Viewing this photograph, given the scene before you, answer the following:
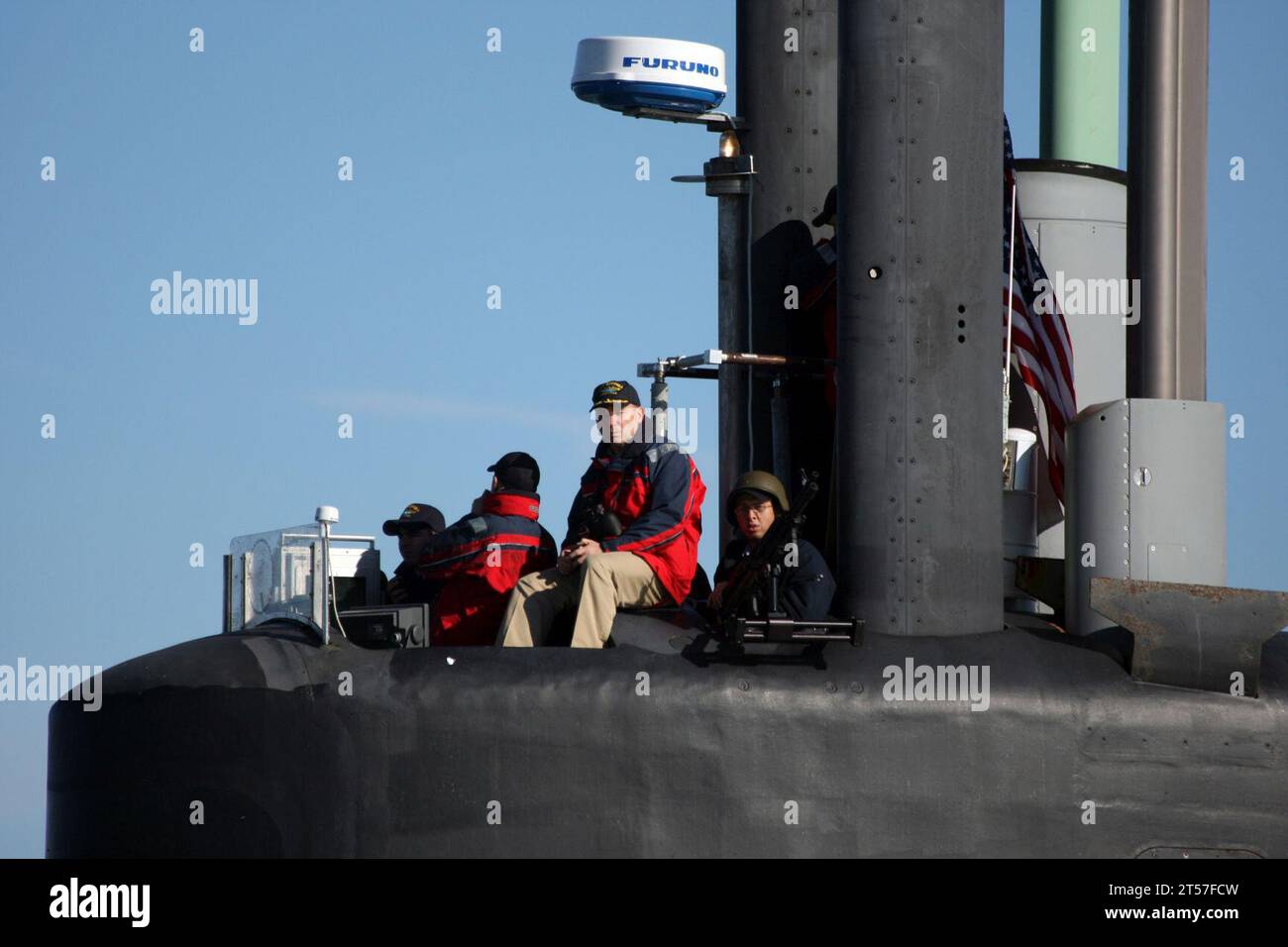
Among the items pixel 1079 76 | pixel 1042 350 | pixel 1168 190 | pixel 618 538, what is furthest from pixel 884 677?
pixel 1079 76

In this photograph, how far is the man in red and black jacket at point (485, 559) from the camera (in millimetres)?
Answer: 9883

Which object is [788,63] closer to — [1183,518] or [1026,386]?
[1026,386]

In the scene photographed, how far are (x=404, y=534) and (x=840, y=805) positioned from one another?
413 centimetres

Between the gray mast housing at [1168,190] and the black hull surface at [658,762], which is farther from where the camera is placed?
the gray mast housing at [1168,190]

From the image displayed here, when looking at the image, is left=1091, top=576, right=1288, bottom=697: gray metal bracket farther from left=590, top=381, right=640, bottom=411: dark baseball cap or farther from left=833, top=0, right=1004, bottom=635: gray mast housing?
left=590, top=381, right=640, bottom=411: dark baseball cap

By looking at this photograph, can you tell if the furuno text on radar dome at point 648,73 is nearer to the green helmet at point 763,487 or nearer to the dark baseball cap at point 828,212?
the dark baseball cap at point 828,212

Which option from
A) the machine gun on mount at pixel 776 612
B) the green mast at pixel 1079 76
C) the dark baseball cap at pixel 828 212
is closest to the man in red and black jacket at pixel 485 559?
the machine gun on mount at pixel 776 612

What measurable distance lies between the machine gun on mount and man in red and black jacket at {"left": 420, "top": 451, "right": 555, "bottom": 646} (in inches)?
62.3

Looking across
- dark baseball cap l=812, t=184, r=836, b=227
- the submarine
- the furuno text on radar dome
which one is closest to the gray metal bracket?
the submarine

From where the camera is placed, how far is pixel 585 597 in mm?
9047

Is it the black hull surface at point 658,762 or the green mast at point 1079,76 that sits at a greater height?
the green mast at point 1079,76

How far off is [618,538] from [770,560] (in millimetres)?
1188

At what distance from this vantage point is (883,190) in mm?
9125
